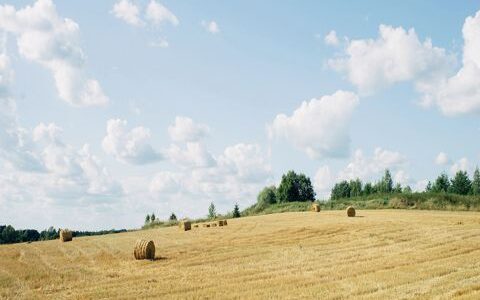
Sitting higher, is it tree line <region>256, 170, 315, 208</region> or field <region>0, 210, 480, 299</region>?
tree line <region>256, 170, 315, 208</region>

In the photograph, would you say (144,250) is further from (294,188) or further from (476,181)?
(476,181)

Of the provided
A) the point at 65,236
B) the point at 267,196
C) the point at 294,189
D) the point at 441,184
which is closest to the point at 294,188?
the point at 294,189

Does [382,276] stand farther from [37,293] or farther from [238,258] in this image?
[37,293]

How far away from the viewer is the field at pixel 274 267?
662 inches

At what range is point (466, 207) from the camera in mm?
57094

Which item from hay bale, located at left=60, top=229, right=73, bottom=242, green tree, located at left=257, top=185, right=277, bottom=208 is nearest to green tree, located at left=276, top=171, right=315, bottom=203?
green tree, located at left=257, top=185, right=277, bottom=208

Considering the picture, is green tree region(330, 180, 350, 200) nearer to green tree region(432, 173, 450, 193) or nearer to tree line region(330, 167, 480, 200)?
tree line region(330, 167, 480, 200)

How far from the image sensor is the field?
16.8 m

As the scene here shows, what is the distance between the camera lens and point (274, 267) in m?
21.5

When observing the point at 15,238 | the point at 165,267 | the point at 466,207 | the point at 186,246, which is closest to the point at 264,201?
the point at 15,238

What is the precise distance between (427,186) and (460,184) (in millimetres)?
11530

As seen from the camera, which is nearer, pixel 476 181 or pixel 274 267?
pixel 274 267

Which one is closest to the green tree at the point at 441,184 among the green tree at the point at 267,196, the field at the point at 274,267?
the green tree at the point at 267,196

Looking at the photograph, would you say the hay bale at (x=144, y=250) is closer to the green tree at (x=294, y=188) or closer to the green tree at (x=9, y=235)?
the green tree at (x=294, y=188)
